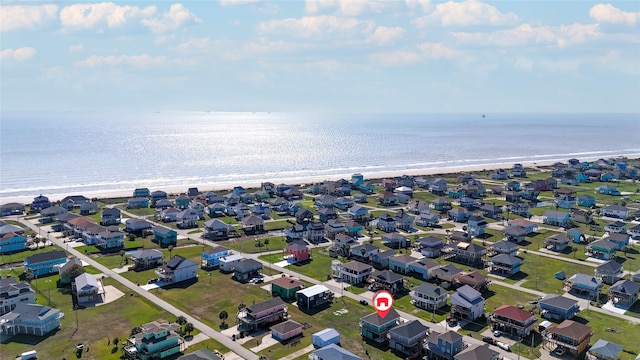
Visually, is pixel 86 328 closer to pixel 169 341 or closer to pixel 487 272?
pixel 169 341

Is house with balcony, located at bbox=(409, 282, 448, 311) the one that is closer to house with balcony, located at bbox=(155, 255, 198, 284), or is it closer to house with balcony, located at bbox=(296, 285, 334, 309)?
house with balcony, located at bbox=(296, 285, 334, 309)

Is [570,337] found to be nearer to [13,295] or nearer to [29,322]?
[29,322]

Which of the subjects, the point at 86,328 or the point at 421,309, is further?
the point at 421,309

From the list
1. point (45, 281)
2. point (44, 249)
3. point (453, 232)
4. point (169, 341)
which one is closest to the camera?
point (169, 341)

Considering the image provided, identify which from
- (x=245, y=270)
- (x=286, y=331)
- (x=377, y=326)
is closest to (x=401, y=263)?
(x=377, y=326)

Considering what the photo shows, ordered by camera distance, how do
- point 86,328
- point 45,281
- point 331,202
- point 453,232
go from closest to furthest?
point 86,328
point 45,281
point 453,232
point 331,202

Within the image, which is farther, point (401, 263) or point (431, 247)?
point (431, 247)

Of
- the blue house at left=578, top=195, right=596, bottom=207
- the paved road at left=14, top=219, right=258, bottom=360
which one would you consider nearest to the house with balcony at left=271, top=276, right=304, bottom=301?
the paved road at left=14, top=219, right=258, bottom=360

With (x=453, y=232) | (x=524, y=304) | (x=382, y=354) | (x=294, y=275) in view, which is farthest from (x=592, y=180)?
(x=382, y=354)
